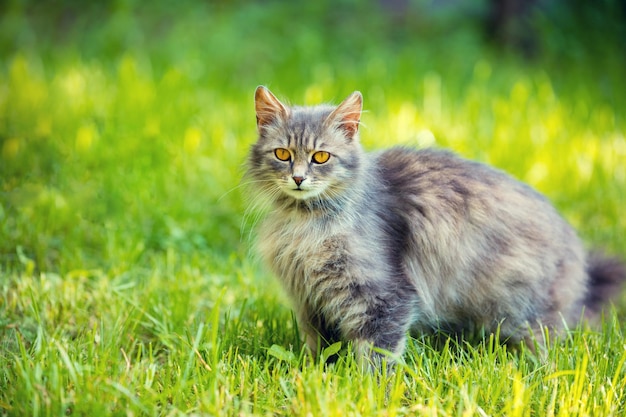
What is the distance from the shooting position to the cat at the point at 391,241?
2.84 meters

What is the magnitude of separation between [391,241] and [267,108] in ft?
2.67

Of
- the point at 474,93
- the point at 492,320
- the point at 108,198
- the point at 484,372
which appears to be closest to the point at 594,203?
the point at 474,93

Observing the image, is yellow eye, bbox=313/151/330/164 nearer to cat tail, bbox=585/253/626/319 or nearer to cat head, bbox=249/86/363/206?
cat head, bbox=249/86/363/206

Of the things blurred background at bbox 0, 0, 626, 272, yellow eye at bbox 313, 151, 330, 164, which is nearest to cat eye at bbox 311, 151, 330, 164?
yellow eye at bbox 313, 151, 330, 164

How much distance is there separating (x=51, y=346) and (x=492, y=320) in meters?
1.89

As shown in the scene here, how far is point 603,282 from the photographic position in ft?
11.6

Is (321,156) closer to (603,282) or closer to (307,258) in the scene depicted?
(307,258)

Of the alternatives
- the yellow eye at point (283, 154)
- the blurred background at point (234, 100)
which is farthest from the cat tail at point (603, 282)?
the yellow eye at point (283, 154)

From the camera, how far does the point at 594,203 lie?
15.8 ft

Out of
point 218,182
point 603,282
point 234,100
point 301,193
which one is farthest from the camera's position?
point 234,100

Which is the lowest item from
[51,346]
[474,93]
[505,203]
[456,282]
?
[51,346]

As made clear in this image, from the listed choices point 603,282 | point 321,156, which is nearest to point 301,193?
point 321,156

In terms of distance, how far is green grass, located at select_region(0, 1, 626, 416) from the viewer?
2.50 meters

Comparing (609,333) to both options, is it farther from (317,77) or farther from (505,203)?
(317,77)
